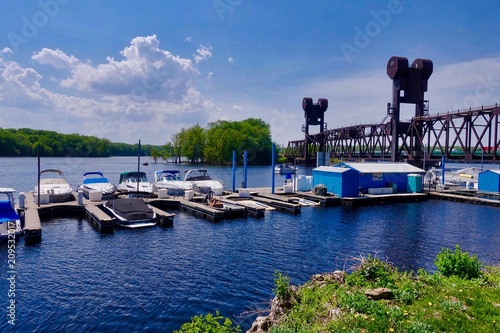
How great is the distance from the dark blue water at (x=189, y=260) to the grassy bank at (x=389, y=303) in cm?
214

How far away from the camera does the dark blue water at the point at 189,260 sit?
11.3 metres

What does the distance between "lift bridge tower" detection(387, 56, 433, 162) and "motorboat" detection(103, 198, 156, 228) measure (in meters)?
58.4

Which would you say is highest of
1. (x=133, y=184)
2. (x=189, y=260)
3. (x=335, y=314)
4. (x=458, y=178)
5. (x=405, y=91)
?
(x=405, y=91)

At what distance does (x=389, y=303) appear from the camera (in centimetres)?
784

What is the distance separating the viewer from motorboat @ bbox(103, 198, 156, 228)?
23.2 meters

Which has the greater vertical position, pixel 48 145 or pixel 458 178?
pixel 48 145

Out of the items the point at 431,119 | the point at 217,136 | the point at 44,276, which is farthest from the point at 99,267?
the point at 217,136

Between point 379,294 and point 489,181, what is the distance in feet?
140

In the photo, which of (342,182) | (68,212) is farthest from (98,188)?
(342,182)

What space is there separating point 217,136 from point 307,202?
327 feet

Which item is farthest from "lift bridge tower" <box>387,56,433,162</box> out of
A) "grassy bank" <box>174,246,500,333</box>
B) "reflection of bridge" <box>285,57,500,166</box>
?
"grassy bank" <box>174,246,500,333</box>

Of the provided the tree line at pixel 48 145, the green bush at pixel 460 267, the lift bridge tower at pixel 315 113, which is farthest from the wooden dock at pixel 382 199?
the tree line at pixel 48 145

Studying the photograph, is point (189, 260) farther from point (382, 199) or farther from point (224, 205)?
point (382, 199)

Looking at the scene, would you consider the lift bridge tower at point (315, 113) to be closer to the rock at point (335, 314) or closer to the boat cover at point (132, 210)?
the boat cover at point (132, 210)
